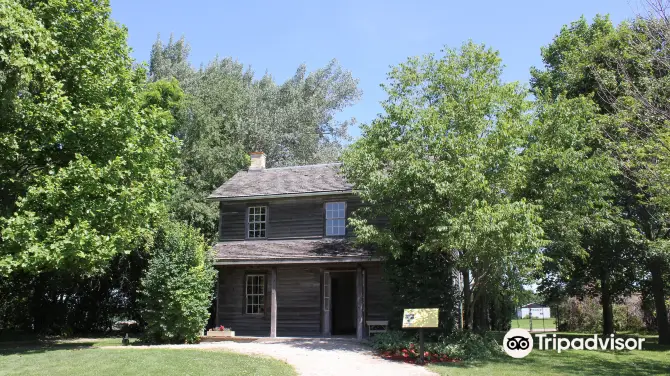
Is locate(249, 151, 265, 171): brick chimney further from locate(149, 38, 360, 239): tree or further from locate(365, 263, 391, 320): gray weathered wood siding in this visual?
locate(365, 263, 391, 320): gray weathered wood siding

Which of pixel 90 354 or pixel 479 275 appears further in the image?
pixel 479 275

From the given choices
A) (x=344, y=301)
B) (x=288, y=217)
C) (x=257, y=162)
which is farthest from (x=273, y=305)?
(x=257, y=162)

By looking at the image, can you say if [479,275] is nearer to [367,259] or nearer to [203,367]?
[367,259]

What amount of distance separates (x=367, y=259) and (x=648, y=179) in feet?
30.2

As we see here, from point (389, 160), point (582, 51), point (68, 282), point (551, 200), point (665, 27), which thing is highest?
point (582, 51)

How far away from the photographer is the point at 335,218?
22359 mm

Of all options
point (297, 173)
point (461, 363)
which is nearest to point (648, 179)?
point (461, 363)

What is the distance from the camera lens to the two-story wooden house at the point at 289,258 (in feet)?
69.1

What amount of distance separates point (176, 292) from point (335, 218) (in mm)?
7187

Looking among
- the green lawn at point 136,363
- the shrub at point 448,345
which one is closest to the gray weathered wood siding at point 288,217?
the shrub at point 448,345

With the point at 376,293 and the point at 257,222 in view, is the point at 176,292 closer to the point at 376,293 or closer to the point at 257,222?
the point at 257,222

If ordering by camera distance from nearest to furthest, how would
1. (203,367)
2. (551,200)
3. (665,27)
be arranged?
(665,27), (203,367), (551,200)

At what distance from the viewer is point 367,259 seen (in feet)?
63.2

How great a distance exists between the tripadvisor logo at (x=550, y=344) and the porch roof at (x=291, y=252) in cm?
528
